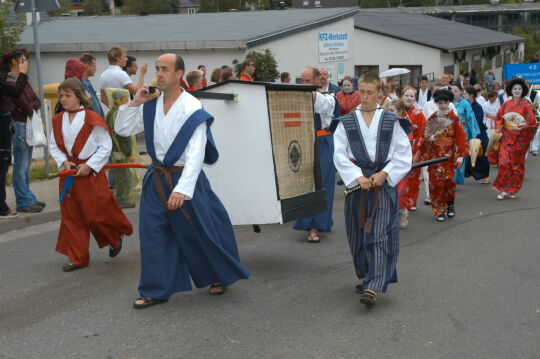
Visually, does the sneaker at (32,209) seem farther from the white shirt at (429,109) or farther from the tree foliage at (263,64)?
the tree foliage at (263,64)

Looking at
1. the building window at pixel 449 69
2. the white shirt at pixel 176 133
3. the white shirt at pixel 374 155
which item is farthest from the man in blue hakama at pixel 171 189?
the building window at pixel 449 69

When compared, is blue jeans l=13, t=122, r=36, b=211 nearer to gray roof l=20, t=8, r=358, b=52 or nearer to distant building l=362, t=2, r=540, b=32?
gray roof l=20, t=8, r=358, b=52

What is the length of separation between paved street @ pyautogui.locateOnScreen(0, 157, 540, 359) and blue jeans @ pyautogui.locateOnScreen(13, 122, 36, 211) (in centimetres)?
123

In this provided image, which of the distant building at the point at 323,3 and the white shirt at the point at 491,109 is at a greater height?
the distant building at the point at 323,3

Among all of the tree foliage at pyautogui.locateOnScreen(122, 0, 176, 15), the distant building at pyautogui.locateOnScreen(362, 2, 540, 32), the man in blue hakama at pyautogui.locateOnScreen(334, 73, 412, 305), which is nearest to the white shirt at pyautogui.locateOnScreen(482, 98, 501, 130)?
the man in blue hakama at pyautogui.locateOnScreen(334, 73, 412, 305)

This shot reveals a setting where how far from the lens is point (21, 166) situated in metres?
8.99

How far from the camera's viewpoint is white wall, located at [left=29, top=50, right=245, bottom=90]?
1975 cm

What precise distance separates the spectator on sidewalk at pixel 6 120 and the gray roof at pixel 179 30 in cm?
1118

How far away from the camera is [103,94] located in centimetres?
929

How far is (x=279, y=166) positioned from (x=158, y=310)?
162 cm

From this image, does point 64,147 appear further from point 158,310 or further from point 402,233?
point 402,233

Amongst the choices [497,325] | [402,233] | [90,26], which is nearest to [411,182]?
[402,233]

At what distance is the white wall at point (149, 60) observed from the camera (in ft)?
64.8

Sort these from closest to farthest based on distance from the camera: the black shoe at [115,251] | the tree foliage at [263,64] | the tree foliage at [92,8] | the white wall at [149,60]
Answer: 1. the black shoe at [115,251]
2. the tree foliage at [263,64]
3. the white wall at [149,60]
4. the tree foliage at [92,8]
